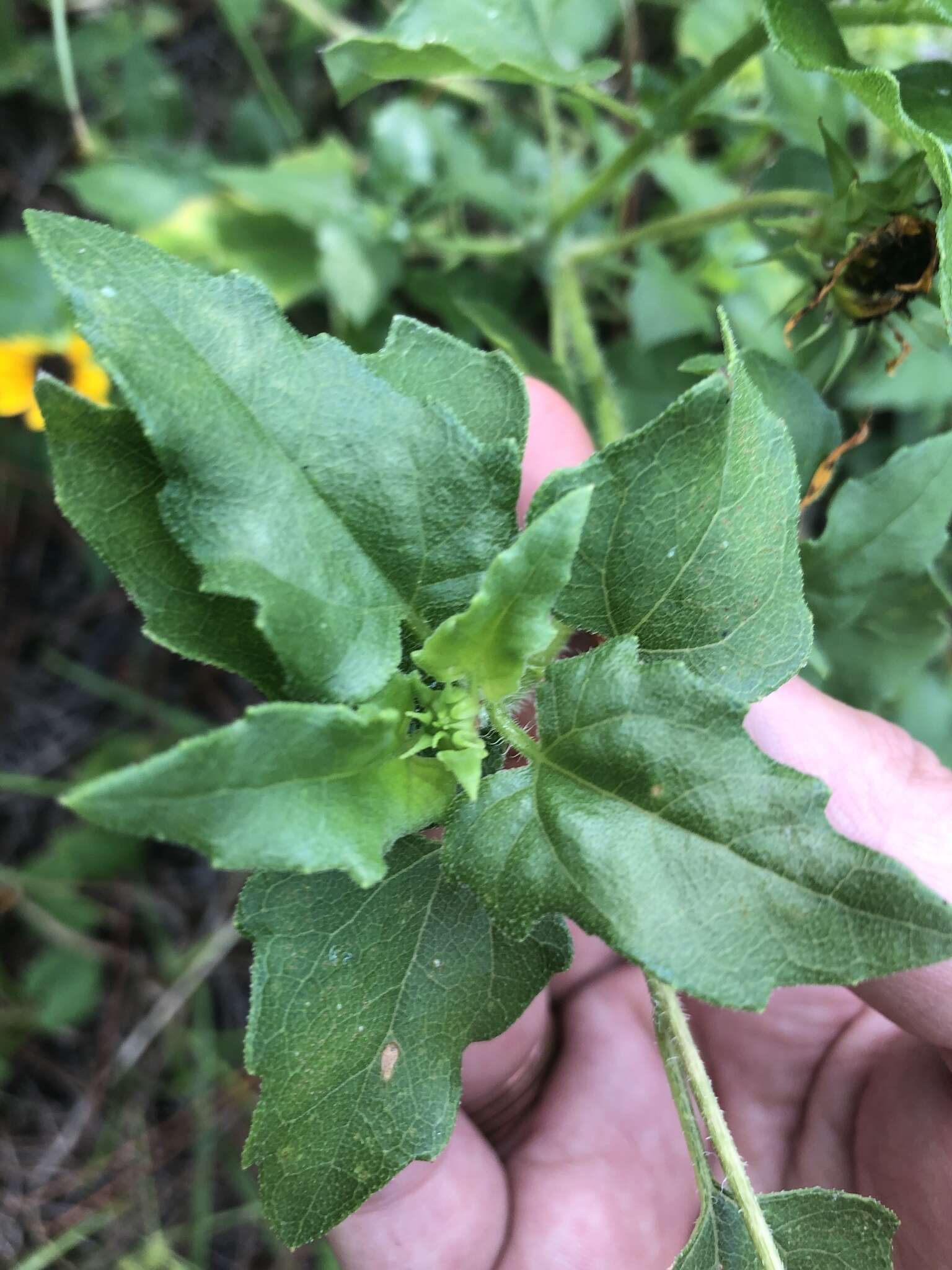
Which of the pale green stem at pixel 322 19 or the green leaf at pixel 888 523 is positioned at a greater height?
the pale green stem at pixel 322 19

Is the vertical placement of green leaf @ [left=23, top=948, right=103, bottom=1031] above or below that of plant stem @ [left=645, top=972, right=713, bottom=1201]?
below

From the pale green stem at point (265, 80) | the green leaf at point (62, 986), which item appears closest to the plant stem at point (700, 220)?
the pale green stem at point (265, 80)

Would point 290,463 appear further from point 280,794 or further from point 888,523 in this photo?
point 888,523

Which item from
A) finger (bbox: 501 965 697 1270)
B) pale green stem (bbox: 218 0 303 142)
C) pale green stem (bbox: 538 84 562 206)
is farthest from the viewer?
pale green stem (bbox: 218 0 303 142)

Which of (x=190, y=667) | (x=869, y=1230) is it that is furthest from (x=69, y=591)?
(x=869, y=1230)

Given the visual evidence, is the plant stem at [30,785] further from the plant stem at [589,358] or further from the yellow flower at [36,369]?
the plant stem at [589,358]

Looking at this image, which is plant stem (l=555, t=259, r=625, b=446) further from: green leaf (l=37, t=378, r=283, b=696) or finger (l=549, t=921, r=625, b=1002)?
finger (l=549, t=921, r=625, b=1002)

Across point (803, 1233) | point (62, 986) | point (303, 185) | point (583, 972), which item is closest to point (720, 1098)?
point (583, 972)

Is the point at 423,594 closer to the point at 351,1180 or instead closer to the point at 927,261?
the point at 351,1180

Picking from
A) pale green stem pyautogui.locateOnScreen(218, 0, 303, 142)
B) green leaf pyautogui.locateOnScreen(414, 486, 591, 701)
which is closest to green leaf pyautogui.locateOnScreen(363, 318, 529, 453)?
green leaf pyautogui.locateOnScreen(414, 486, 591, 701)
